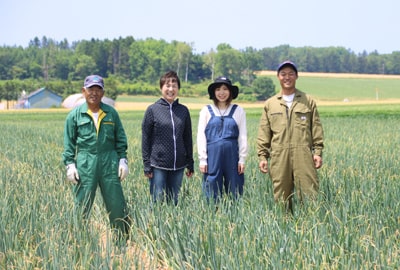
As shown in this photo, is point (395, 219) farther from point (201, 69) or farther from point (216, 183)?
point (201, 69)

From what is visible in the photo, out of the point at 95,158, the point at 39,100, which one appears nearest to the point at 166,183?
the point at 95,158

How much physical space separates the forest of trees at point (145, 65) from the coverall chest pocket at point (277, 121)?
69.4 metres

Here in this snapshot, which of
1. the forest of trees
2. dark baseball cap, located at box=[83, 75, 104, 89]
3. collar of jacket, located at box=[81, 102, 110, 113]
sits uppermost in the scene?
the forest of trees

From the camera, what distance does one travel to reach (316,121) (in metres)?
5.13

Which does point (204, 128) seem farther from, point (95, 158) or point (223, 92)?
point (95, 158)

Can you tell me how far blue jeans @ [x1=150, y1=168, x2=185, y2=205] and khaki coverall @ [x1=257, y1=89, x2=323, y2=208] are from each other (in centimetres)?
90

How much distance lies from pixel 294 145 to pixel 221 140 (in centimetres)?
67

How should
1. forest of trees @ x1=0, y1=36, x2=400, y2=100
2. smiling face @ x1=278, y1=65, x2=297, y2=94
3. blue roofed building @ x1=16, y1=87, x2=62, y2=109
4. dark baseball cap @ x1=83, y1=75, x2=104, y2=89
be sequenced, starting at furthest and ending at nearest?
forest of trees @ x1=0, y1=36, x2=400, y2=100
blue roofed building @ x1=16, y1=87, x2=62, y2=109
smiling face @ x1=278, y1=65, x2=297, y2=94
dark baseball cap @ x1=83, y1=75, x2=104, y2=89

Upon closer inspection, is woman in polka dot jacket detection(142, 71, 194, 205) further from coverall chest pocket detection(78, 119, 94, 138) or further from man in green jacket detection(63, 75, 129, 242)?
coverall chest pocket detection(78, 119, 94, 138)

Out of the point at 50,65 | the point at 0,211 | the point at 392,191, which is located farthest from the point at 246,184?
the point at 50,65

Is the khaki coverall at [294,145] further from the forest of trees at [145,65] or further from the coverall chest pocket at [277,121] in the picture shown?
the forest of trees at [145,65]

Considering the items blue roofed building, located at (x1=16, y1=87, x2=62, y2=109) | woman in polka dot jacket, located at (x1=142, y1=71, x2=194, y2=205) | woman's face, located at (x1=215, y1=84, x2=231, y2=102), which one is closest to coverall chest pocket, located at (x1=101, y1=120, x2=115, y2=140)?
woman in polka dot jacket, located at (x1=142, y1=71, x2=194, y2=205)

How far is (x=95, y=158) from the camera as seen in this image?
186 inches

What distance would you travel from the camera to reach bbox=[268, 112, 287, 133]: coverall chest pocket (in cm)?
507
